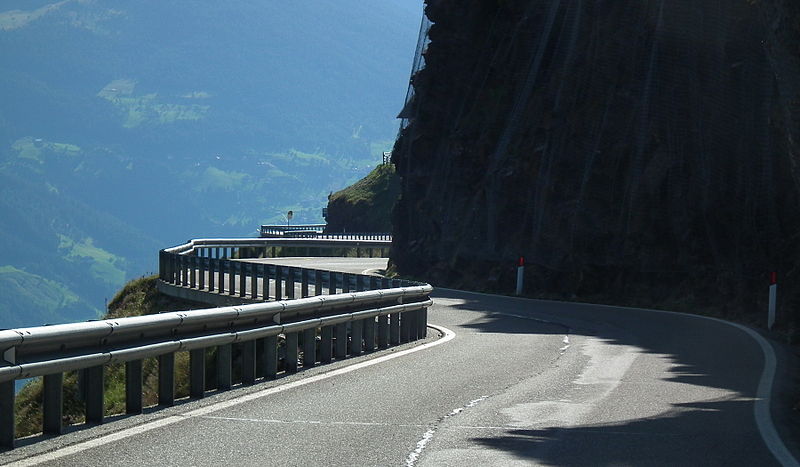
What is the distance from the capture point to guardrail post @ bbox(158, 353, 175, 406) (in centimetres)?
1081

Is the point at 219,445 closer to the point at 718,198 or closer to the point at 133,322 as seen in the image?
the point at 133,322

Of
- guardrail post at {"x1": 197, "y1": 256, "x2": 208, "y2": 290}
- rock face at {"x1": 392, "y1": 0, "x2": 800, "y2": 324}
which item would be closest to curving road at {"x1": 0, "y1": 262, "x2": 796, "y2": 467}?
rock face at {"x1": 392, "y1": 0, "x2": 800, "y2": 324}

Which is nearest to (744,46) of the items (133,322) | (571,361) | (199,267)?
(199,267)

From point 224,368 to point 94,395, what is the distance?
2.43m

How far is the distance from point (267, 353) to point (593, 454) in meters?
5.25

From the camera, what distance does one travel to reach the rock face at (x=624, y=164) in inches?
1126

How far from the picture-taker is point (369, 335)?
16.7 meters

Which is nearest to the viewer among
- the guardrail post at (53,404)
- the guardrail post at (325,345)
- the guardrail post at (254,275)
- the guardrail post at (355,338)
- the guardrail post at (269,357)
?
the guardrail post at (53,404)

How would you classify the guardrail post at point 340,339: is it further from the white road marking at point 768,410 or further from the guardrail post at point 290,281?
the guardrail post at point 290,281

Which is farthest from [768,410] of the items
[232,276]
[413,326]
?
[232,276]

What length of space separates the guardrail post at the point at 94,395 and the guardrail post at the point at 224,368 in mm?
2348

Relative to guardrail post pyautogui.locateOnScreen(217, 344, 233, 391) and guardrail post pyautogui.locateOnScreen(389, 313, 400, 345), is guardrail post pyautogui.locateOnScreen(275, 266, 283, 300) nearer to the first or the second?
guardrail post pyautogui.locateOnScreen(389, 313, 400, 345)

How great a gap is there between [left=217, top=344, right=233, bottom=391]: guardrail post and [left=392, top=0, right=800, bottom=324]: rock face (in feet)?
45.9

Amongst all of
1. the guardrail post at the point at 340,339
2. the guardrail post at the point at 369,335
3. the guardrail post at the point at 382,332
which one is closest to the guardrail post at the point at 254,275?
the guardrail post at the point at 382,332
